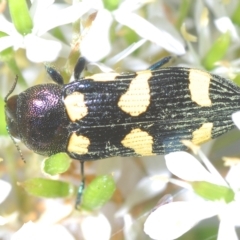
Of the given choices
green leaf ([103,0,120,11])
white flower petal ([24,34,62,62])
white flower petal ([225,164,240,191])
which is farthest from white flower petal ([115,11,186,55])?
white flower petal ([225,164,240,191])

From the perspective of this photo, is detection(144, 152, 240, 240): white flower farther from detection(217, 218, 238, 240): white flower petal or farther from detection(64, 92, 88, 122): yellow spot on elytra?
detection(64, 92, 88, 122): yellow spot on elytra

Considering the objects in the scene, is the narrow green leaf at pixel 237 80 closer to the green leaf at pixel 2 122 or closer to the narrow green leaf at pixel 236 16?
the narrow green leaf at pixel 236 16

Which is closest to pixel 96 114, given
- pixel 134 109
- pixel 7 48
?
pixel 134 109

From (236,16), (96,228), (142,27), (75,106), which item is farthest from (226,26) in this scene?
(96,228)

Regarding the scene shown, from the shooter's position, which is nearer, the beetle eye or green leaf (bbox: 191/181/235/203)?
green leaf (bbox: 191/181/235/203)

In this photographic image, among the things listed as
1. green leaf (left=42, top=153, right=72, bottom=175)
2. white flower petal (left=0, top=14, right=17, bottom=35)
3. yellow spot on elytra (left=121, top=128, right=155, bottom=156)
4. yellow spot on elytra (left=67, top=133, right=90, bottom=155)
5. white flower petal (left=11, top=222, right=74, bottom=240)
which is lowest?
white flower petal (left=11, top=222, right=74, bottom=240)

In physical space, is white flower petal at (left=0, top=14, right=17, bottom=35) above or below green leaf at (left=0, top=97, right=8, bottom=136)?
above

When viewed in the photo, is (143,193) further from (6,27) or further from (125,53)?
(6,27)
